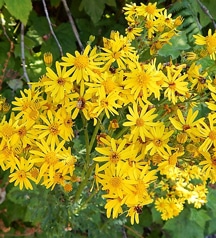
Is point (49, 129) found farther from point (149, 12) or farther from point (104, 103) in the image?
point (149, 12)

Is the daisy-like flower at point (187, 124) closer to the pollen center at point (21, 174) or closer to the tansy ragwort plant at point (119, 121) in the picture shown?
the tansy ragwort plant at point (119, 121)

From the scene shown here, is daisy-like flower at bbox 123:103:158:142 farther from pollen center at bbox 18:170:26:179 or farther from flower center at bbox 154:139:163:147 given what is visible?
pollen center at bbox 18:170:26:179

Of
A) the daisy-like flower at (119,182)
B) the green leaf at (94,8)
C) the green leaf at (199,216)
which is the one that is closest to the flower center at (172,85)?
the daisy-like flower at (119,182)

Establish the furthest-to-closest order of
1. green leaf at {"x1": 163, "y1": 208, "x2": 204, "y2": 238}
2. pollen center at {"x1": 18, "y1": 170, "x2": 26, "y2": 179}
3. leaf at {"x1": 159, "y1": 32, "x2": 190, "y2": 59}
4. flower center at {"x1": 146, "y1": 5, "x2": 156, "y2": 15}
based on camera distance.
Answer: green leaf at {"x1": 163, "y1": 208, "x2": 204, "y2": 238} → leaf at {"x1": 159, "y1": 32, "x2": 190, "y2": 59} → flower center at {"x1": 146, "y1": 5, "x2": 156, "y2": 15} → pollen center at {"x1": 18, "y1": 170, "x2": 26, "y2": 179}

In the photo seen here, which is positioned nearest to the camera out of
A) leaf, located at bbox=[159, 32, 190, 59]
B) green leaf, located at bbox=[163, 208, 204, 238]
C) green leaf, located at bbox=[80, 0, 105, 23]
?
leaf, located at bbox=[159, 32, 190, 59]

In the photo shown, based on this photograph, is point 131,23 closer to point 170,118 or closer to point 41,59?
point 170,118

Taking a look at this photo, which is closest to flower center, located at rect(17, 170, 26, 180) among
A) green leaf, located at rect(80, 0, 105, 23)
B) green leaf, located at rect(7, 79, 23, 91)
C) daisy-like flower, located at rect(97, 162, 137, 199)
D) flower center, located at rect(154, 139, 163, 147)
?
daisy-like flower, located at rect(97, 162, 137, 199)

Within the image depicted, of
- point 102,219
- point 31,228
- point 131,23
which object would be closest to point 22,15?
point 131,23
